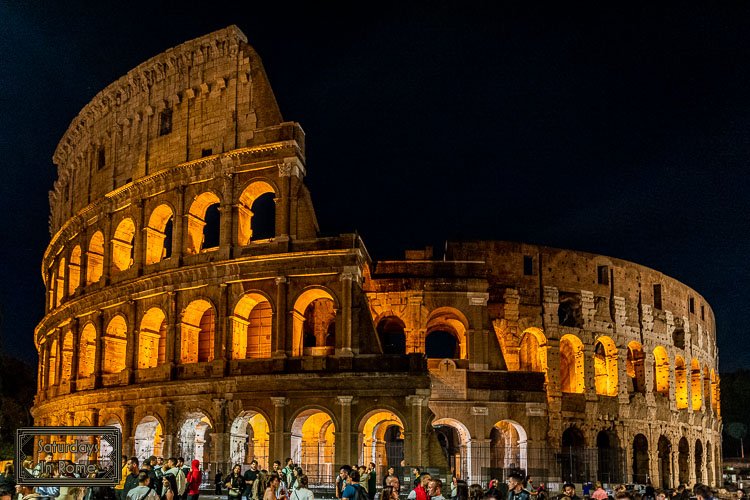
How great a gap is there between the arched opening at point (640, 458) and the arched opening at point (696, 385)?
714 centimetres

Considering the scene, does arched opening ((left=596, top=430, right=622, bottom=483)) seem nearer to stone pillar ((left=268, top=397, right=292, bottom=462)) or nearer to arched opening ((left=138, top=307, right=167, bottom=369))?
stone pillar ((left=268, top=397, right=292, bottom=462))

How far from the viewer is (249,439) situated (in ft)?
110

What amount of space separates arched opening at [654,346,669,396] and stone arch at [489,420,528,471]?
9.44 meters

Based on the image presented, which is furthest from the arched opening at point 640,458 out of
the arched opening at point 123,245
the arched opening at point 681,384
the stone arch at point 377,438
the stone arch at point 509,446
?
the arched opening at point 123,245

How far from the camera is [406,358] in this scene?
2745cm

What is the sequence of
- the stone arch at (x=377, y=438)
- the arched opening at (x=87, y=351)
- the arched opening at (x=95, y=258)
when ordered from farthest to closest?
the arched opening at (x=95, y=258) < the arched opening at (x=87, y=351) < the stone arch at (x=377, y=438)

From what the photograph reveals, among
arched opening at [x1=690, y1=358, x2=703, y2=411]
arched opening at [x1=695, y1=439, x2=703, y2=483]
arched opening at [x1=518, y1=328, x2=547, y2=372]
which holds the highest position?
arched opening at [x1=518, y1=328, x2=547, y2=372]

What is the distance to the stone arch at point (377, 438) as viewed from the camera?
27.4m

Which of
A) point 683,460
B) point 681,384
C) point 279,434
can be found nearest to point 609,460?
point 683,460

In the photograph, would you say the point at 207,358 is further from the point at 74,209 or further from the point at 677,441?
the point at 677,441

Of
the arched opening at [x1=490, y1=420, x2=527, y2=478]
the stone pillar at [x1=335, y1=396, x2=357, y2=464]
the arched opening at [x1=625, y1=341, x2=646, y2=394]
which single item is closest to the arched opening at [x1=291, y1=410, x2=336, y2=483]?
the stone pillar at [x1=335, y1=396, x2=357, y2=464]

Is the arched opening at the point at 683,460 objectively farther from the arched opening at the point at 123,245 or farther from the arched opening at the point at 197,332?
the arched opening at the point at 123,245

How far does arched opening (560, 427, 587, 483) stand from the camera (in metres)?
32.5

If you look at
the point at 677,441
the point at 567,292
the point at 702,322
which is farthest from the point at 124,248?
the point at 702,322
